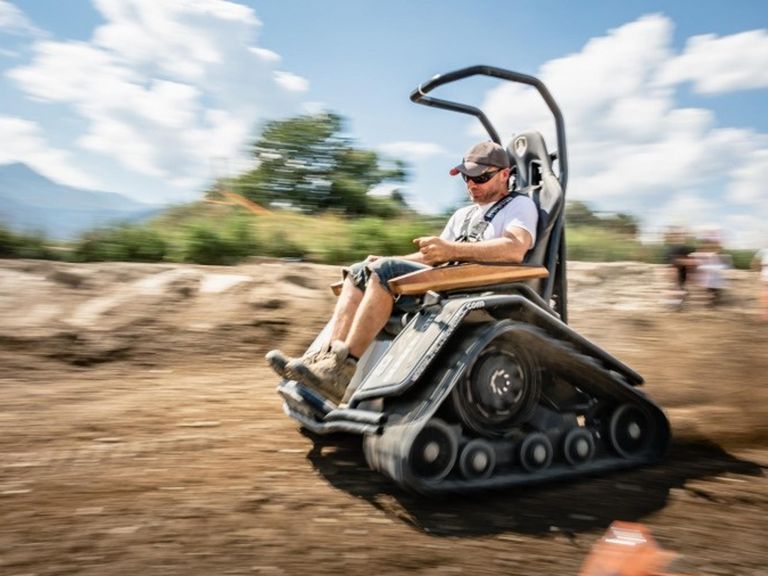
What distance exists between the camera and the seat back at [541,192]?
14.2 feet

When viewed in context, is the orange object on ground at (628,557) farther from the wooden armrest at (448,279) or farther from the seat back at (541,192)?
the seat back at (541,192)

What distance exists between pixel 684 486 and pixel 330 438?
6.72ft

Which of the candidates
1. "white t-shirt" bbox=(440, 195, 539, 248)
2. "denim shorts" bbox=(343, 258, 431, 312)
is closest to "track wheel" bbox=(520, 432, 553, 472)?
"denim shorts" bbox=(343, 258, 431, 312)

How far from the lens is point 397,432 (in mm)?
3373

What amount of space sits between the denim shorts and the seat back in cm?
73

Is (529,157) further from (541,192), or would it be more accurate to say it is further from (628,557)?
(628,557)

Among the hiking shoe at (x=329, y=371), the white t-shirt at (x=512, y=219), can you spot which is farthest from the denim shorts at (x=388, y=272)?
the white t-shirt at (x=512, y=219)

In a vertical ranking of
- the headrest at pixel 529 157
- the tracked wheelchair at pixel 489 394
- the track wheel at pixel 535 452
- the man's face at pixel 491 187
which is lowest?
the track wheel at pixel 535 452

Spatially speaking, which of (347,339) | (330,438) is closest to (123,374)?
(330,438)

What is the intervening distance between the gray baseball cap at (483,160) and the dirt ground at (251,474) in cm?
183

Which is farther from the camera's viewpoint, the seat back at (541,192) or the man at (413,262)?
the seat back at (541,192)

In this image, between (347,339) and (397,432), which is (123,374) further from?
(397,432)

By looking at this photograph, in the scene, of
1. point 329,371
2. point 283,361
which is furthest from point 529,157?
point 283,361

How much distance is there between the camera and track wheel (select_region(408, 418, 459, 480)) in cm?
344
